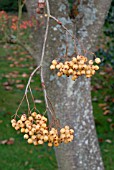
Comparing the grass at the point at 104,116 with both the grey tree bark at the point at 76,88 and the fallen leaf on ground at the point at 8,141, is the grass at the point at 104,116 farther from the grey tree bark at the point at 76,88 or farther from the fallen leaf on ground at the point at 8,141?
the grey tree bark at the point at 76,88

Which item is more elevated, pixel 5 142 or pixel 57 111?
pixel 57 111

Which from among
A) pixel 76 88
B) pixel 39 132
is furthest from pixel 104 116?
pixel 39 132

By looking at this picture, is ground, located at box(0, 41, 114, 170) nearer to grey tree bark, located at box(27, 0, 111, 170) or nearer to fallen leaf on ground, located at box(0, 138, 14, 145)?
fallen leaf on ground, located at box(0, 138, 14, 145)

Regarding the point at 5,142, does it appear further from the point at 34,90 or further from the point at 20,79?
the point at 20,79

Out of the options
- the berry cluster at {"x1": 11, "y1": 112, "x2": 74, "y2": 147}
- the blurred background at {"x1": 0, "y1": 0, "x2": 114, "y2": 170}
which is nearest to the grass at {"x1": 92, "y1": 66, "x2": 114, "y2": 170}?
the blurred background at {"x1": 0, "y1": 0, "x2": 114, "y2": 170}

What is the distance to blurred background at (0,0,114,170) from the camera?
5.02 metres

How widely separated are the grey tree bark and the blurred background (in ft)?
1.01

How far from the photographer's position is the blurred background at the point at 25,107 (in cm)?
502

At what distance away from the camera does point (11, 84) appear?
8.07 meters

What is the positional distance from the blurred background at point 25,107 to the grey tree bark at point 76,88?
31 centimetres

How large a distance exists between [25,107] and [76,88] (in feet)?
11.1

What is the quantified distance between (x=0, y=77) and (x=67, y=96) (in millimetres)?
5235

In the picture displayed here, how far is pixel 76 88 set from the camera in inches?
135

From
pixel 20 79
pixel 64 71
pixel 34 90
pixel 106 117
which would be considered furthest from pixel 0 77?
pixel 64 71
